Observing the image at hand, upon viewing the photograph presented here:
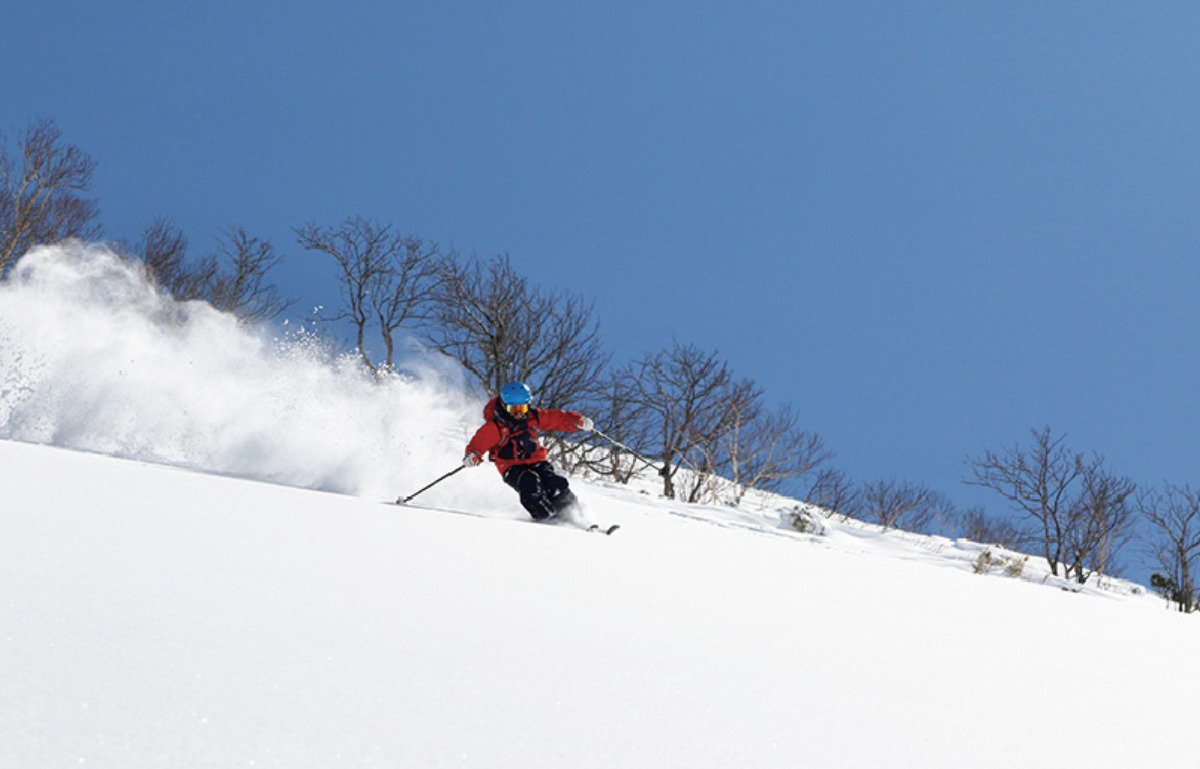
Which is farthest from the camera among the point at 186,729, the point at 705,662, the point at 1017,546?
the point at 1017,546

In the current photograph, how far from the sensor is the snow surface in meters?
1.20

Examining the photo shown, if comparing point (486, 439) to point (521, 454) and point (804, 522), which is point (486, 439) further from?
point (804, 522)

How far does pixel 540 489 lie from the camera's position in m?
6.39

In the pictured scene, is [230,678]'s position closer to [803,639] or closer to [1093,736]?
[803,639]

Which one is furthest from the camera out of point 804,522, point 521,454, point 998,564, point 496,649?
point 998,564

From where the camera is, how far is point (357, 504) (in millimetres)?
4719

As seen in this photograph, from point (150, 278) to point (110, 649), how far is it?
28450 millimetres

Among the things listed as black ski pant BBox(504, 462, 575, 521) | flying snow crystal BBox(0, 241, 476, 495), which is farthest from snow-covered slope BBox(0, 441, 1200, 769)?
flying snow crystal BBox(0, 241, 476, 495)

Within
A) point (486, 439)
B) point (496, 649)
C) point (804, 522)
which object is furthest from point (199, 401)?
point (804, 522)

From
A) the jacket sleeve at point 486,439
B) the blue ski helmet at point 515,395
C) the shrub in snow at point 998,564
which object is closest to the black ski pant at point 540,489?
the jacket sleeve at point 486,439

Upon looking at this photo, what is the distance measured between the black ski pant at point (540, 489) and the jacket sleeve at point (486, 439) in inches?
12.7

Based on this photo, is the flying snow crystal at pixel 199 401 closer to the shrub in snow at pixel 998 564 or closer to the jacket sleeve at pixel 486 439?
the jacket sleeve at pixel 486 439

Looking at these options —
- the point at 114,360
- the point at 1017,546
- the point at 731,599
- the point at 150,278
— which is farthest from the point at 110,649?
the point at 1017,546

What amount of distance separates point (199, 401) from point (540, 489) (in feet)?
13.9
